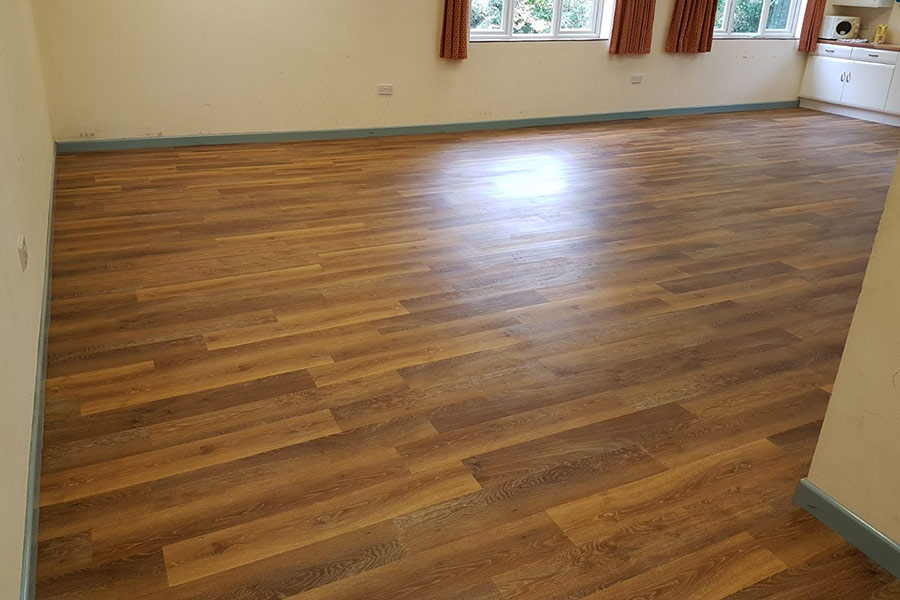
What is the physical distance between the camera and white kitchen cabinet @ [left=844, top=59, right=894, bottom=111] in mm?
8203

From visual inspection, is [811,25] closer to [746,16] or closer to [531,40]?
[746,16]

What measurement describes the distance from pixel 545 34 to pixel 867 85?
3739mm

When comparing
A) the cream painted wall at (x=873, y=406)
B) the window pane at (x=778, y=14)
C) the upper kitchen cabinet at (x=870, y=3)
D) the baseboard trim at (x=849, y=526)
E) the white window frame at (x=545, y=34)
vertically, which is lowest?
the baseboard trim at (x=849, y=526)

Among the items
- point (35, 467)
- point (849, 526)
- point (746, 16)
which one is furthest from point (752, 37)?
point (35, 467)

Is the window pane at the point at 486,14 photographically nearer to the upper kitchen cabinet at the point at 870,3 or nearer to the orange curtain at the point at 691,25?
the orange curtain at the point at 691,25

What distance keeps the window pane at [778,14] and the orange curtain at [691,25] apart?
1179 mm

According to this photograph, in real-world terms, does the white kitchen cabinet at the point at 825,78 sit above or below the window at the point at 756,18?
below

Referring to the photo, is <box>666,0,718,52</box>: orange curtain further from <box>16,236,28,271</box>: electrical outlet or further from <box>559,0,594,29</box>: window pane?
<box>16,236,28,271</box>: electrical outlet

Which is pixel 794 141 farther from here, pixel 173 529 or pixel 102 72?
pixel 173 529

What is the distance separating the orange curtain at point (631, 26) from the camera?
777 cm

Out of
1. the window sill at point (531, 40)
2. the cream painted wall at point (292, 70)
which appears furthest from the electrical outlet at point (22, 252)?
the window sill at point (531, 40)

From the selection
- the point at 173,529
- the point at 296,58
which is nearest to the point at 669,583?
the point at 173,529

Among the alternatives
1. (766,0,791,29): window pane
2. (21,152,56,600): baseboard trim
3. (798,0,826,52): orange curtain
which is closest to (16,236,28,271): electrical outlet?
(21,152,56,600): baseboard trim

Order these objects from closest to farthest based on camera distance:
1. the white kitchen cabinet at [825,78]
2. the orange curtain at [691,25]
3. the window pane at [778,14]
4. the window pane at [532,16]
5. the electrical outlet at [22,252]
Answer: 1. the electrical outlet at [22,252]
2. the window pane at [532,16]
3. the orange curtain at [691,25]
4. the white kitchen cabinet at [825,78]
5. the window pane at [778,14]
